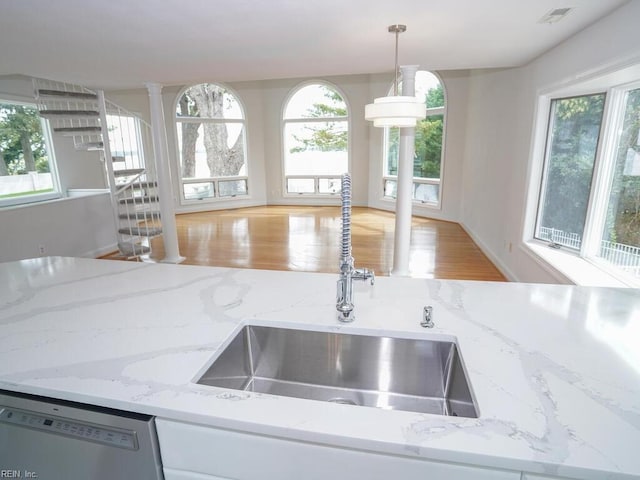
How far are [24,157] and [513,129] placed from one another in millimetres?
6370

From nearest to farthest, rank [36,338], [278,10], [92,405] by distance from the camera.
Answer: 1. [92,405]
2. [36,338]
3. [278,10]

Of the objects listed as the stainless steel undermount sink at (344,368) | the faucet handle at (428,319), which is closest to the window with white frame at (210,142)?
the stainless steel undermount sink at (344,368)

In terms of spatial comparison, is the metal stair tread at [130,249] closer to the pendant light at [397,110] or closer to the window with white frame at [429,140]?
the pendant light at [397,110]

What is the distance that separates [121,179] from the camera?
21.9 feet

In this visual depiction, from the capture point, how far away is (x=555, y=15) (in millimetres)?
2201

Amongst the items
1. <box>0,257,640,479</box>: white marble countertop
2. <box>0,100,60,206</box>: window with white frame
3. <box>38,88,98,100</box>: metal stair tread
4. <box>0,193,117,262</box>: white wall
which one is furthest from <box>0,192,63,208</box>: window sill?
<box>0,257,640,479</box>: white marble countertop

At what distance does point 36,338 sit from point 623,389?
5.20 feet

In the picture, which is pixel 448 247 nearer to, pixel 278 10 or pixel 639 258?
pixel 639 258

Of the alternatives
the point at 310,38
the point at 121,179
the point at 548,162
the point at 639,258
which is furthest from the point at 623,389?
the point at 121,179

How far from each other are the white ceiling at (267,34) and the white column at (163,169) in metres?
0.57

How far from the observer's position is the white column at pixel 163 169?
4367 mm

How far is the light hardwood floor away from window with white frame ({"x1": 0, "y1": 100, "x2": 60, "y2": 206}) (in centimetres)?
176

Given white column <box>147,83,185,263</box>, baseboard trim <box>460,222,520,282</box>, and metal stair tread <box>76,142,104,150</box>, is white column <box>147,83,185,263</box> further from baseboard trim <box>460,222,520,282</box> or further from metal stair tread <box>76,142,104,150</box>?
baseboard trim <box>460,222,520,282</box>

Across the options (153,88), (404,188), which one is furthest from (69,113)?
(404,188)
